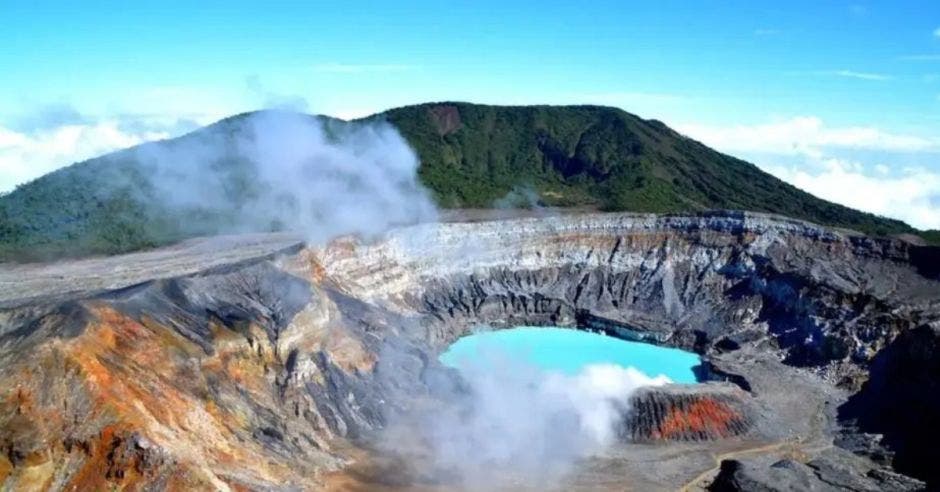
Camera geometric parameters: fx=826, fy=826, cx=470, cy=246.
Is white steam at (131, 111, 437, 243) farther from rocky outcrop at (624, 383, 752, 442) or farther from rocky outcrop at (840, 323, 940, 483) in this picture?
rocky outcrop at (840, 323, 940, 483)

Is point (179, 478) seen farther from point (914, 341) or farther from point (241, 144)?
point (241, 144)

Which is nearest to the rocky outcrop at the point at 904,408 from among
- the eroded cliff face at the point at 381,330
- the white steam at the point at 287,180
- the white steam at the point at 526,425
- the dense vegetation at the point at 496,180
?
the eroded cliff face at the point at 381,330

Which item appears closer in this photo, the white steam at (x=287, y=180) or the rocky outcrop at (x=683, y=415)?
the rocky outcrop at (x=683, y=415)

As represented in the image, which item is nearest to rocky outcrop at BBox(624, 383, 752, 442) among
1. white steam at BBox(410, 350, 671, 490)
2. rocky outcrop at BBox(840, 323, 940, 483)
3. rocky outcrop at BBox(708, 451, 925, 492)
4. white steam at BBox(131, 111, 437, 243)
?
white steam at BBox(410, 350, 671, 490)

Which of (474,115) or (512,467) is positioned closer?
(512,467)

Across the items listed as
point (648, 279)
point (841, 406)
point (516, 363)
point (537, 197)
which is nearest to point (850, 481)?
point (841, 406)

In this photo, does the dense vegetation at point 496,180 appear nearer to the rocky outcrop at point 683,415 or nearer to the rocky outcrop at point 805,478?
the rocky outcrop at point 683,415
